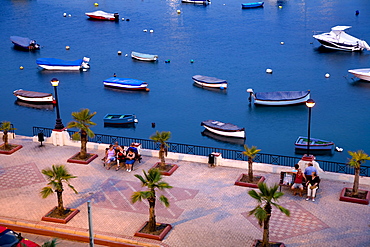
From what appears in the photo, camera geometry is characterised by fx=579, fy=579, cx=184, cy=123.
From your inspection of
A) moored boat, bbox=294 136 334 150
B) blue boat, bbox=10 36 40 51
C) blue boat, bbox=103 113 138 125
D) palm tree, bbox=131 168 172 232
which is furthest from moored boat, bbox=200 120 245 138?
blue boat, bbox=10 36 40 51

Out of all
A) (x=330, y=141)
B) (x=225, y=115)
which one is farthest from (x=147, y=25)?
(x=330, y=141)

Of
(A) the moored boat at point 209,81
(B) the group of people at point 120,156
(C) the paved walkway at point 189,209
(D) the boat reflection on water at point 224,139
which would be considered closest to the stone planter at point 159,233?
(C) the paved walkway at point 189,209

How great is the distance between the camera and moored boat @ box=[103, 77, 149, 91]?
6594 cm

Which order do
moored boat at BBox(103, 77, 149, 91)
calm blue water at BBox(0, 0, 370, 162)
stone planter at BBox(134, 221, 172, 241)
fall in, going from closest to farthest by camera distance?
stone planter at BBox(134, 221, 172, 241)
calm blue water at BBox(0, 0, 370, 162)
moored boat at BBox(103, 77, 149, 91)

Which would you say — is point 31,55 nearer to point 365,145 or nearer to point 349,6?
point 365,145

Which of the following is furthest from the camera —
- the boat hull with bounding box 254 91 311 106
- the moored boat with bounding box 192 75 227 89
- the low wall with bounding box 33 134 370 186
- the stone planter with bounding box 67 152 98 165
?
the moored boat with bounding box 192 75 227 89

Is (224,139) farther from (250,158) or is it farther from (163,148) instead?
(250,158)

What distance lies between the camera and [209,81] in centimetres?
6600

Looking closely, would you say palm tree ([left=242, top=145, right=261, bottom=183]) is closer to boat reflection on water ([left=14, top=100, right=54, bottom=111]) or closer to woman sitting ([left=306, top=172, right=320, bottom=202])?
woman sitting ([left=306, top=172, right=320, bottom=202])

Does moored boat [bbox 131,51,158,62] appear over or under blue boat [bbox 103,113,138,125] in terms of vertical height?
over

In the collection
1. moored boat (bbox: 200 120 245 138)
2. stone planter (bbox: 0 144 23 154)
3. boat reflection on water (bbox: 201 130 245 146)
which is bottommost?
boat reflection on water (bbox: 201 130 245 146)

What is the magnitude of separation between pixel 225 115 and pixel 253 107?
3461 mm

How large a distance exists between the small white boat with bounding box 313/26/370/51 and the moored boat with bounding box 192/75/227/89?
22.8 meters

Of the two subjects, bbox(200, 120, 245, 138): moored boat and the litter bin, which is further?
bbox(200, 120, 245, 138): moored boat
